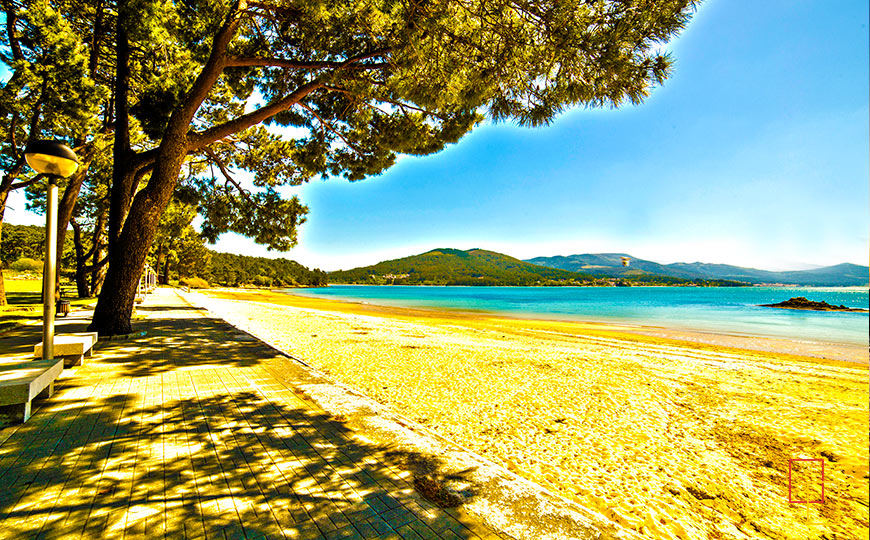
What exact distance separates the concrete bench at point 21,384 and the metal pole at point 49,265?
2.32 feet

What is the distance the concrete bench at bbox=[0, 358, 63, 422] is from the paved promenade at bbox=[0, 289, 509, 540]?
173mm

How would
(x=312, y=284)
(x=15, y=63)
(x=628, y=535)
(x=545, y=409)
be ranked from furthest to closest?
(x=312, y=284) < (x=15, y=63) < (x=545, y=409) < (x=628, y=535)

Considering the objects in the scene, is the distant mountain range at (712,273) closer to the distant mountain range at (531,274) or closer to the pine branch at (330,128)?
the distant mountain range at (531,274)

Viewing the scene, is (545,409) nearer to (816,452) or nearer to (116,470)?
(816,452)

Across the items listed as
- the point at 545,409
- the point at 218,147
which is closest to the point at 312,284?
the point at 218,147

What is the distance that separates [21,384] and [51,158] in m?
2.62

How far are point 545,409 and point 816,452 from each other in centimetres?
302

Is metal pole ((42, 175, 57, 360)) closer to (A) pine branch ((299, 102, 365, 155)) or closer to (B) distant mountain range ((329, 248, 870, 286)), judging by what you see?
(A) pine branch ((299, 102, 365, 155))

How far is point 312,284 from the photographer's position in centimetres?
13662

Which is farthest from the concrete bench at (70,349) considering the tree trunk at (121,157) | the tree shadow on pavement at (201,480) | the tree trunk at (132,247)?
the tree trunk at (121,157)

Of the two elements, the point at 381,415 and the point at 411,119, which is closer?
the point at 381,415

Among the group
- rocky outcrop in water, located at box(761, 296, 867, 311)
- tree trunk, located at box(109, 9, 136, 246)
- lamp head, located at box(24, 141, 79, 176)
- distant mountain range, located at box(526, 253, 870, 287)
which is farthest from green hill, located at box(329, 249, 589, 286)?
lamp head, located at box(24, 141, 79, 176)

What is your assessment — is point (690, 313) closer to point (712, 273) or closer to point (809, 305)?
point (809, 305)

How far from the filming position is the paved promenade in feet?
7.12
